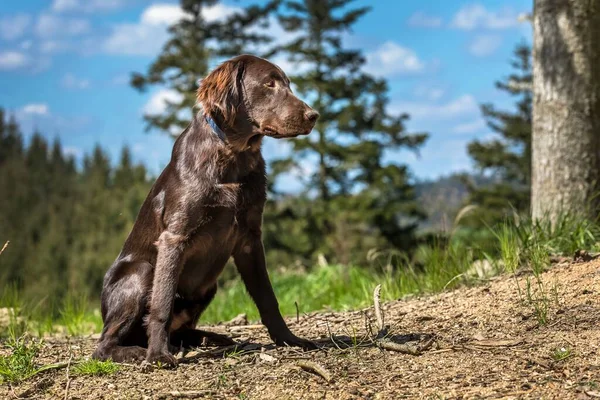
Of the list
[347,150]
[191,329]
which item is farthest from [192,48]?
[191,329]

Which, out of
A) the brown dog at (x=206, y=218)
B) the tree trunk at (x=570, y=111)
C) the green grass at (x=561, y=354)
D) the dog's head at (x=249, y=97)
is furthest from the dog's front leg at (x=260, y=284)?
the tree trunk at (x=570, y=111)

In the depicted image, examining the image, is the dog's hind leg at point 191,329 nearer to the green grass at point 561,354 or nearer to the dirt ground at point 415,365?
the dirt ground at point 415,365

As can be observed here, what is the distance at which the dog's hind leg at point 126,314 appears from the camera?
176 inches

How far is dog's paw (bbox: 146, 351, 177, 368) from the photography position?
414 centimetres

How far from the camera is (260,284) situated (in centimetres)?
461

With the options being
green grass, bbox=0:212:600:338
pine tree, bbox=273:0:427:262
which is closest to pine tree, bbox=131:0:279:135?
pine tree, bbox=273:0:427:262

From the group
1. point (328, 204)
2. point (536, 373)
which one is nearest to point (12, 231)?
point (328, 204)

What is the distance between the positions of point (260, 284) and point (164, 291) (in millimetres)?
683

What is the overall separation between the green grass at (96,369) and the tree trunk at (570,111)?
4.69 metres

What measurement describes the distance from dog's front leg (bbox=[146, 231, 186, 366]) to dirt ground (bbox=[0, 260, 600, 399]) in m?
0.21

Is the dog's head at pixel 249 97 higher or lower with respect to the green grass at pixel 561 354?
higher

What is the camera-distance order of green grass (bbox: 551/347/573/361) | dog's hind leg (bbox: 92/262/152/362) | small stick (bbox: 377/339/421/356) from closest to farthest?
green grass (bbox: 551/347/573/361) → small stick (bbox: 377/339/421/356) → dog's hind leg (bbox: 92/262/152/362)

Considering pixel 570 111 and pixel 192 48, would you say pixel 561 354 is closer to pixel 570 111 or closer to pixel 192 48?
pixel 570 111

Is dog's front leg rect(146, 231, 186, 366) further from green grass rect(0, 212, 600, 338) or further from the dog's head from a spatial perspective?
green grass rect(0, 212, 600, 338)
